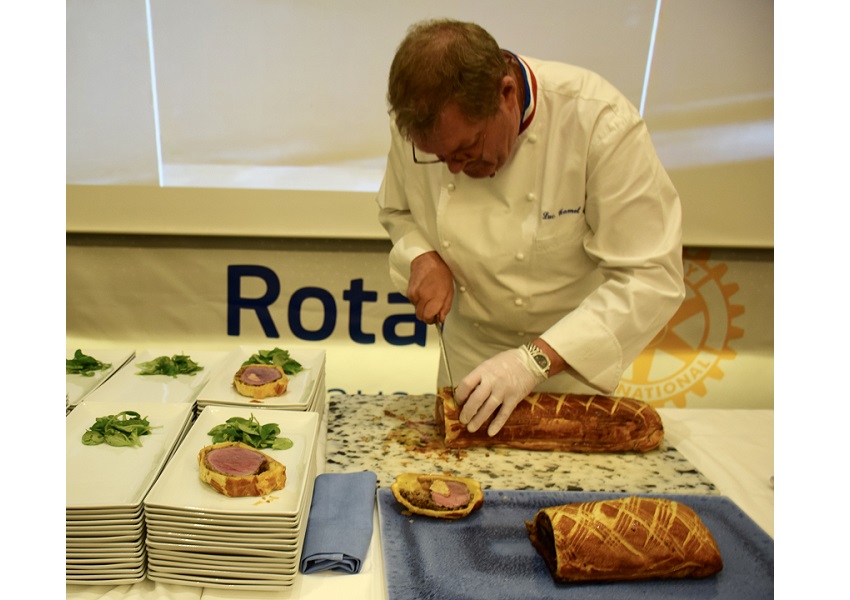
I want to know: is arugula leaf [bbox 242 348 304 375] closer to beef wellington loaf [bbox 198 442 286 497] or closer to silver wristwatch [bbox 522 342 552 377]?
beef wellington loaf [bbox 198 442 286 497]

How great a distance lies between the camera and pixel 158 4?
9.32 ft

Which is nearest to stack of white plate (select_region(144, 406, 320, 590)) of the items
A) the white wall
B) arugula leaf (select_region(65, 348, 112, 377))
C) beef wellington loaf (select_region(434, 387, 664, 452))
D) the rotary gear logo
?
beef wellington loaf (select_region(434, 387, 664, 452))

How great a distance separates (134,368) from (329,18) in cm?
175

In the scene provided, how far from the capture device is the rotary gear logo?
135 inches

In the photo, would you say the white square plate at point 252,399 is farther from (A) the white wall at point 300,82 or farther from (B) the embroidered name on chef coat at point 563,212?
(A) the white wall at point 300,82

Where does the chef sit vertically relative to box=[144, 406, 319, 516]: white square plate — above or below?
above

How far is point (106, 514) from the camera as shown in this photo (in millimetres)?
1140

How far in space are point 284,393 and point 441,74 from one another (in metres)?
0.87

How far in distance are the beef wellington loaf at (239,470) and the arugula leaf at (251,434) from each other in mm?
60

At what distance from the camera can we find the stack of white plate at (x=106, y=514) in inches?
44.8

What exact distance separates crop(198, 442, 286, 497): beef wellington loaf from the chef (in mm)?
585

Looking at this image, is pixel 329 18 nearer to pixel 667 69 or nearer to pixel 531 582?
pixel 667 69

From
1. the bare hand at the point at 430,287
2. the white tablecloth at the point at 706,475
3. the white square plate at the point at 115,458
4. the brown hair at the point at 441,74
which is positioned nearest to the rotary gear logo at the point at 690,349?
the white tablecloth at the point at 706,475

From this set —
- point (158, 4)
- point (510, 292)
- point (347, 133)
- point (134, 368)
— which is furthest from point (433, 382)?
point (158, 4)
